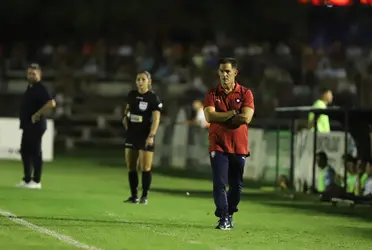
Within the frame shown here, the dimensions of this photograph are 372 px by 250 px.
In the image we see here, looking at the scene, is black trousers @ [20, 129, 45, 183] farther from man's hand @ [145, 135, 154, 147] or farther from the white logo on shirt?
man's hand @ [145, 135, 154, 147]

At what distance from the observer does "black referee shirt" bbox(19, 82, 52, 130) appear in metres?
21.5

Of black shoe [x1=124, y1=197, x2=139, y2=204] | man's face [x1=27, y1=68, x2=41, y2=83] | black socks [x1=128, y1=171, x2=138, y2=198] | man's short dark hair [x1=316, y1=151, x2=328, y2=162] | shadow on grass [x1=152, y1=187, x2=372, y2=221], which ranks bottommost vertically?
shadow on grass [x1=152, y1=187, x2=372, y2=221]

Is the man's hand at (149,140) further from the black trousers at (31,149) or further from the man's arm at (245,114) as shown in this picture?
the man's arm at (245,114)

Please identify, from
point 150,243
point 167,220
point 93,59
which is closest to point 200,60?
point 93,59

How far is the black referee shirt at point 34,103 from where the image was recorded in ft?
70.4

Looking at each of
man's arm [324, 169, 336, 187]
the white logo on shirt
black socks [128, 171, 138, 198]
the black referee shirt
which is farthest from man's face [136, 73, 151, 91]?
man's arm [324, 169, 336, 187]

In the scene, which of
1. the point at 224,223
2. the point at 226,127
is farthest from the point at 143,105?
the point at 224,223

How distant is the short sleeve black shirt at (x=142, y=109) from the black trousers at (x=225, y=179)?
4.02 meters

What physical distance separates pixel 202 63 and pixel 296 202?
22094 mm

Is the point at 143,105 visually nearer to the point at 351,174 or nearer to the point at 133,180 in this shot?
the point at 133,180

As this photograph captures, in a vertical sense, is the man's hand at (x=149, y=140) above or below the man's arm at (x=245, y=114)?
below

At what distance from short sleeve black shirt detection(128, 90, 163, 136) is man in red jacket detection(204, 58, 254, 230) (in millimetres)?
4064

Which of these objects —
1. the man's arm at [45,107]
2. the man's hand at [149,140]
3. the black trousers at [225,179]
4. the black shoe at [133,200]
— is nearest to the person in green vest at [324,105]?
the man's arm at [45,107]

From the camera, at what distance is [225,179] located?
14555 mm
